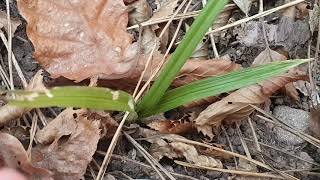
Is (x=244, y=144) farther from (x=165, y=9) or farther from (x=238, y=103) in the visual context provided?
(x=165, y=9)

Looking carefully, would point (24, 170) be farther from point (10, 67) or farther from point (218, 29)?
point (218, 29)

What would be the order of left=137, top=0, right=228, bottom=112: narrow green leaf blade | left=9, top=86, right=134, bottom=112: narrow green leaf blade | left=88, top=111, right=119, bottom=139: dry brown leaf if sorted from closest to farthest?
left=9, top=86, right=134, bottom=112: narrow green leaf blade → left=137, top=0, right=228, bottom=112: narrow green leaf blade → left=88, top=111, right=119, bottom=139: dry brown leaf

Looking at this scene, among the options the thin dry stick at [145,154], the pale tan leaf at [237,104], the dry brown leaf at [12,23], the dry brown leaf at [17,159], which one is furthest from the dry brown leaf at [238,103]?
the dry brown leaf at [12,23]

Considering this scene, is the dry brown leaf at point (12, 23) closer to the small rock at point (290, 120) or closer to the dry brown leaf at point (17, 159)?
the dry brown leaf at point (17, 159)

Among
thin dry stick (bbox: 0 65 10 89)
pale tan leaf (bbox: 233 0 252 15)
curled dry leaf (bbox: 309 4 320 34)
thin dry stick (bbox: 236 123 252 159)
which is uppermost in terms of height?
pale tan leaf (bbox: 233 0 252 15)

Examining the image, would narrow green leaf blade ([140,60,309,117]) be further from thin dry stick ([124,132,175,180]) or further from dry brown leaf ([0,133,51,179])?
dry brown leaf ([0,133,51,179])

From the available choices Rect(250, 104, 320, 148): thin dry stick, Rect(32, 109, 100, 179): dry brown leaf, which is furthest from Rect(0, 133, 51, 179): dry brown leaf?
Rect(250, 104, 320, 148): thin dry stick

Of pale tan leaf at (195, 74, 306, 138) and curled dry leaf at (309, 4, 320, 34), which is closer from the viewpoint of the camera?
pale tan leaf at (195, 74, 306, 138)
